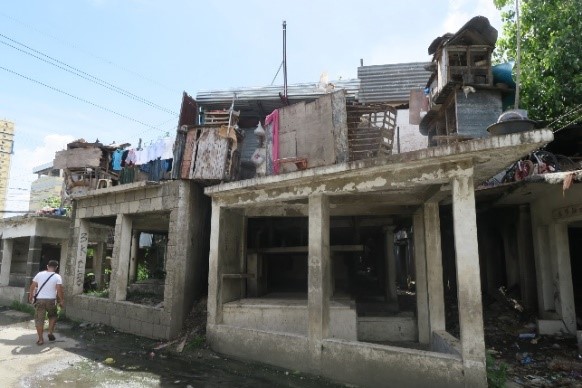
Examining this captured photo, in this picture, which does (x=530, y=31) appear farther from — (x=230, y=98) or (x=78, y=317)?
(x=78, y=317)

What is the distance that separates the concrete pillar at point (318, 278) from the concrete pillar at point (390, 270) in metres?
5.20

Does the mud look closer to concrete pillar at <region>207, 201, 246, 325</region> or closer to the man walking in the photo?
the man walking

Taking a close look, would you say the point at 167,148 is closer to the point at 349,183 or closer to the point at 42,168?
the point at 349,183

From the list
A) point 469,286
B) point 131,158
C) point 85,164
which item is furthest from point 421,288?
point 85,164

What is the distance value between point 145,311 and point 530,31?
14149 mm

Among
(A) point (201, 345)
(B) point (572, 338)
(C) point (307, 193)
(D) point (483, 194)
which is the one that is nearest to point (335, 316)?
(C) point (307, 193)

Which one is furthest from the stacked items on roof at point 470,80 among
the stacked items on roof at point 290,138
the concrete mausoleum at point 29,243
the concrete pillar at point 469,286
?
the concrete mausoleum at point 29,243

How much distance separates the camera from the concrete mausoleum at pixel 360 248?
5273 millimetres

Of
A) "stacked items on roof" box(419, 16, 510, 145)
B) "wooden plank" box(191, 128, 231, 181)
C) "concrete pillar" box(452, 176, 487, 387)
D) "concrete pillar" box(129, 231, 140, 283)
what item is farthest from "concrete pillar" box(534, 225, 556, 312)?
"concrete pillar" box(129, 231, 140, 283)

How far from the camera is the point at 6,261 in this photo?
51.2ft

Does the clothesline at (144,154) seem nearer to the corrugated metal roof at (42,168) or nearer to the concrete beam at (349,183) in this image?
the concrete beam at (349,183)

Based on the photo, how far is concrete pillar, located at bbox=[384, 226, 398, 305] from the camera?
449 inches

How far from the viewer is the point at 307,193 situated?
718cm

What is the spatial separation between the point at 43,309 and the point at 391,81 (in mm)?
11424
